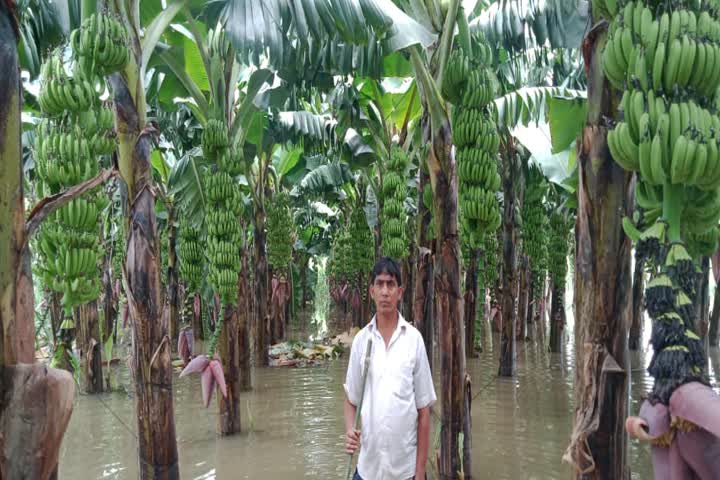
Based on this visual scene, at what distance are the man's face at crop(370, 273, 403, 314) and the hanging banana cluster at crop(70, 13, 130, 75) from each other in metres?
2.06

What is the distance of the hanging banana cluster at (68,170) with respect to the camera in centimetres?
312

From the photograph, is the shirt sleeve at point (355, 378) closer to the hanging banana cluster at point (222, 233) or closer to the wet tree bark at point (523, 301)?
the hanging banana cluster at point (222, 233)

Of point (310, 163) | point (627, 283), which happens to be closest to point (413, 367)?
point (627, 283)

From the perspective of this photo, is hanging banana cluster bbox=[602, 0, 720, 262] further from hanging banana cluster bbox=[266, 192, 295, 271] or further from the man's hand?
hanging banana cluster bbox=[266, 192, 295, 271]

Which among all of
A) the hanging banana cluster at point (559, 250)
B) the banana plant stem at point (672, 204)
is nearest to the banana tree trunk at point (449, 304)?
the banana plant stem at point (672, 204)

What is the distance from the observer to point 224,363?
6.21 m

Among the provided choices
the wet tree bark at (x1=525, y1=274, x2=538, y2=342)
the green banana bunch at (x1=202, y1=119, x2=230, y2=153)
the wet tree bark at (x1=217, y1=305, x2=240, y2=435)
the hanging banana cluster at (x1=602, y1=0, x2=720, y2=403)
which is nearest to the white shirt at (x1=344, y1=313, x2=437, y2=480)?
the hanging banana cluster at (x1=602, y1=0, x2=720, y2=403)

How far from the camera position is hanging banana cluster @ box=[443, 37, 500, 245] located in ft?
13.9

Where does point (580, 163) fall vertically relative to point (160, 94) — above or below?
below

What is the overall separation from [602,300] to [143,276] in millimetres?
2813

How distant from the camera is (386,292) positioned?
284 centimetres

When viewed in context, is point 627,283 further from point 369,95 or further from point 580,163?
point 369,95

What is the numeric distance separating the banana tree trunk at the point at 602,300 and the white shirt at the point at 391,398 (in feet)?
2.30

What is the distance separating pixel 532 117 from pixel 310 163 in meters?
6.26
